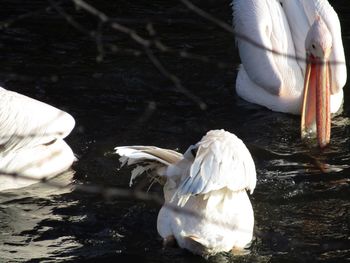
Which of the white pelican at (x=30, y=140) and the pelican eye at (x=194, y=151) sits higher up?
the pelican eye at (x=194, y=151)

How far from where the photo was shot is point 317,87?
5.73 meters

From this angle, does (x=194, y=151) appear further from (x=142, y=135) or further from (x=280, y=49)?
(x=280, y=49)

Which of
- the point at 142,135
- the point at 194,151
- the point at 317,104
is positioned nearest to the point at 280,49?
the point at 317,104

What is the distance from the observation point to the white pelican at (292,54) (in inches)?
227

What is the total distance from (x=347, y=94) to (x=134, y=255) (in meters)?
3.04

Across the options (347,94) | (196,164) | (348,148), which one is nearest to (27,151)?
(196,164)

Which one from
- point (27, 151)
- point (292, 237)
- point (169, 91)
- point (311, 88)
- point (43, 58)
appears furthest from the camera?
point (43, 58)

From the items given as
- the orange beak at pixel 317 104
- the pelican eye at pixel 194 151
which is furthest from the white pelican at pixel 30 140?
the orange beak at pixel 317 104

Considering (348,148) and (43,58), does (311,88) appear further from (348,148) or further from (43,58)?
(43,58)

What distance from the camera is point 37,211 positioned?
458cm

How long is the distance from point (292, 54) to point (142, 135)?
1.35m

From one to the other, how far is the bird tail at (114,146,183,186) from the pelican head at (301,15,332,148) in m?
1.55

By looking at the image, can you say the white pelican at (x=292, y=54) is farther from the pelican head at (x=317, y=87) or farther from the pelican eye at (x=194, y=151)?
the pelican eye at (x=194, y=151)

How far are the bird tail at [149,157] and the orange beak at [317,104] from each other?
154cm
